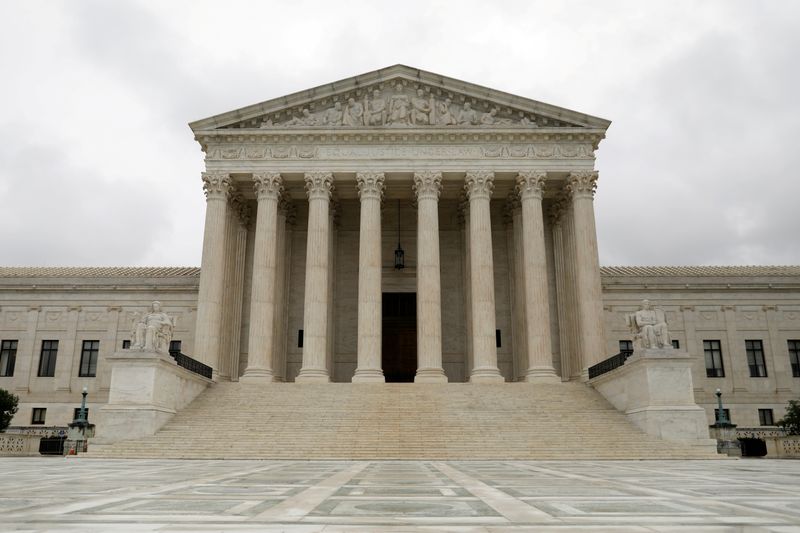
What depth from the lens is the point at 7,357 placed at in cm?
4388

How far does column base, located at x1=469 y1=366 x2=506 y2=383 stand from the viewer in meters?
34.5

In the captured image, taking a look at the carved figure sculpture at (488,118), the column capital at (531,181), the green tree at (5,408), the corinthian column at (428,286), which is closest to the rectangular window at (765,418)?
the column capital at (531,181)

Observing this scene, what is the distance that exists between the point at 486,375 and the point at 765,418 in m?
21.2

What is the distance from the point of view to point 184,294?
148ft

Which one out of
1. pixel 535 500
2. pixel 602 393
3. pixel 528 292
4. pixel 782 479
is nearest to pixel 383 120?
pixel 528 292

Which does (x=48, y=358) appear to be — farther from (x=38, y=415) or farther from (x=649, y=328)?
(x=649, y=328)

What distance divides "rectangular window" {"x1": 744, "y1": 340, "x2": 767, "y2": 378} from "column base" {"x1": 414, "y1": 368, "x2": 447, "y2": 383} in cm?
2313

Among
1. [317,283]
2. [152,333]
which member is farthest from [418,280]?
[152,333]

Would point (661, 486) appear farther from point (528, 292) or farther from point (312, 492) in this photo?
point (528, 292)

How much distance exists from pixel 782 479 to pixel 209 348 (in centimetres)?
2923

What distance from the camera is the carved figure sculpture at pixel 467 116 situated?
38938mm

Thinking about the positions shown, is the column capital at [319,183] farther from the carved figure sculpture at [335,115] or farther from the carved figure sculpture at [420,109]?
the carved figure sculpture at [420,109]

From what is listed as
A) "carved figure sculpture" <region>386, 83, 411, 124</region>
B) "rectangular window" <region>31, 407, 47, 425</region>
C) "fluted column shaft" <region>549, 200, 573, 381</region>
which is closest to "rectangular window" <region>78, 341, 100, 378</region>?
"rectangular window" <region>31, 407, 47, 425</region>

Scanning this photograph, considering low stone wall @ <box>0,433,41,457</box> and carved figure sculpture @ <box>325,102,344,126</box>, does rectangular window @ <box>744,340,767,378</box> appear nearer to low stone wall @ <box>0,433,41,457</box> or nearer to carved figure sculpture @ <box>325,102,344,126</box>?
carved figure sculpture @ <box>325,102,344,126</box>
